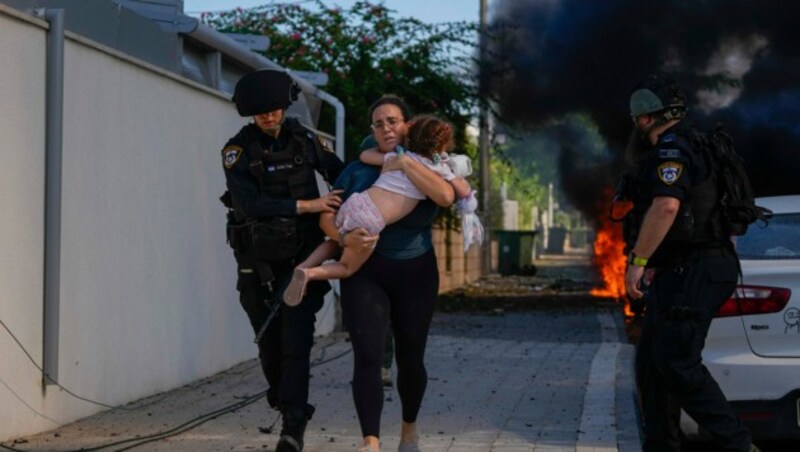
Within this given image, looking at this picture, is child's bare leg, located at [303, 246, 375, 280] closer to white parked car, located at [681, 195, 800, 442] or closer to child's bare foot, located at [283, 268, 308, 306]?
child's bare foot, located at [283, 268, 308, 306]

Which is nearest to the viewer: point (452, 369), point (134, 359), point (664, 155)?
point (664, 155)

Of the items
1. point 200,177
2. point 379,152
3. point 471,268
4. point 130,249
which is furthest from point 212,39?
point 471,268

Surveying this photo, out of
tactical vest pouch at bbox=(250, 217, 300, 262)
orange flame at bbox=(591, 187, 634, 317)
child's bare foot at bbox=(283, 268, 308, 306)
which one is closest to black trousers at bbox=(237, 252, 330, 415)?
tactical vest pouch at bbox=(250, 217, 300, 262)

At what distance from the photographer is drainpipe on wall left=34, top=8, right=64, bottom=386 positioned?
803 cm

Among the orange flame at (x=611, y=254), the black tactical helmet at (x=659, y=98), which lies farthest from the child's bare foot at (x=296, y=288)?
the orange flame at (x=611, y=254)

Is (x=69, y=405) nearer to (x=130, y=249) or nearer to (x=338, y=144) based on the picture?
(x=130, y=249)

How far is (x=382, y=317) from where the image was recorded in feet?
21.6

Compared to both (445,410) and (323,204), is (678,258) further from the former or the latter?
(445,410)

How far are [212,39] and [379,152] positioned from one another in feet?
17.8

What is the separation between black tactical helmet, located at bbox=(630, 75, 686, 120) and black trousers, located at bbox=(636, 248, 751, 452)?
650 mm

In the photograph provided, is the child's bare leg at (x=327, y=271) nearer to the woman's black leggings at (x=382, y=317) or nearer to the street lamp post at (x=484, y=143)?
the woman's black leggings at (x=382, y=317)

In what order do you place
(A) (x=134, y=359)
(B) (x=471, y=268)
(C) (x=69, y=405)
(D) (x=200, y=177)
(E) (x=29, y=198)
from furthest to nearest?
(B) (x=471, y=268)
(D) (x=200, y=177)
(A) (x=134, y=359)
(C) (x=69, y=405)
(E) (x=29, y=198)

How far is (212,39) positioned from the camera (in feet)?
39.0

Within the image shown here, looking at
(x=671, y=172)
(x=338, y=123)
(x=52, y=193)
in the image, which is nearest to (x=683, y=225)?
(x=671, y=172)
